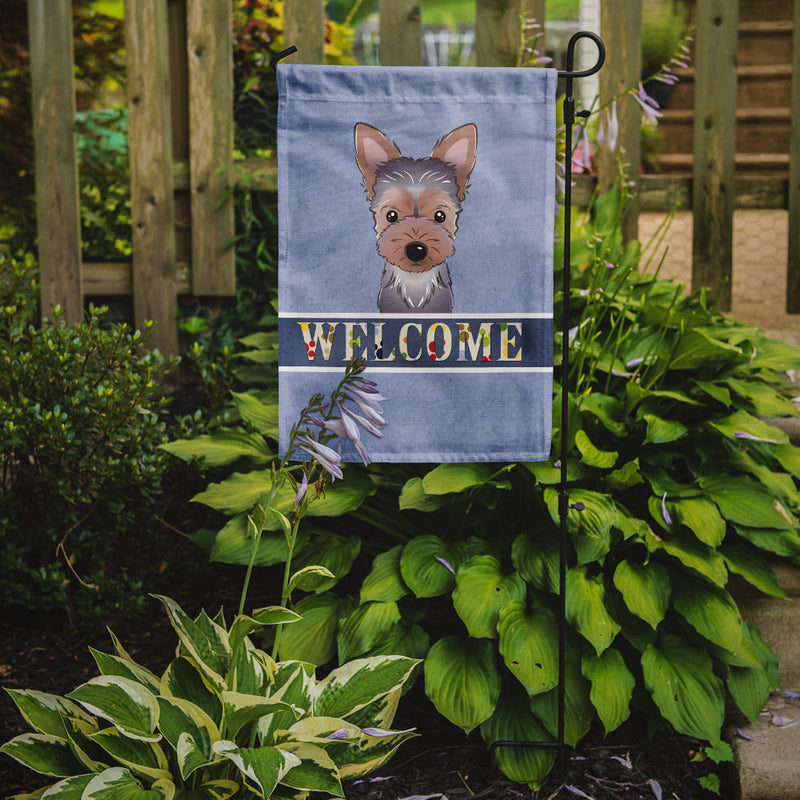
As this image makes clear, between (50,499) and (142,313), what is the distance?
1160 mm

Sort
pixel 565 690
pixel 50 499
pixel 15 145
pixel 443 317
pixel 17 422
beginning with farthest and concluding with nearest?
pixel 15 145 < pixel 50 499 < pixel 17 422 < pixel 565 690 < pixel 443 317

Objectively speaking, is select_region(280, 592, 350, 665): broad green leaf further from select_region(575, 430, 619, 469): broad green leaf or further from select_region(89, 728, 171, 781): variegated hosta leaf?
select_region(575, 430, 619, 469): broad green leaf

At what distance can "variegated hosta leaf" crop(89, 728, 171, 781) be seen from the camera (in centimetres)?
164

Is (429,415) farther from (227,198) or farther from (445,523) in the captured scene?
(227,198)

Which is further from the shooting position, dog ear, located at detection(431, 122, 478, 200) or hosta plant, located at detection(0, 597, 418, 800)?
dog ear, located at detection(431, 122, 478, 200)

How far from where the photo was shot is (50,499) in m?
2.50

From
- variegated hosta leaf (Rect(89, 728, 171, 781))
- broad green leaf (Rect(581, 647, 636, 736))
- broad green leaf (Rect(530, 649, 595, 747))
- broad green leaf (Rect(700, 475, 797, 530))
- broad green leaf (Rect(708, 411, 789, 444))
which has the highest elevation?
broad green leaf (Rect(708, 411, 789, 444))

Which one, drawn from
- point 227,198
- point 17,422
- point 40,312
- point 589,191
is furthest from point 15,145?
point 589,191

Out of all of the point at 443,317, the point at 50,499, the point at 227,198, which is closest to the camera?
the point at 443,317

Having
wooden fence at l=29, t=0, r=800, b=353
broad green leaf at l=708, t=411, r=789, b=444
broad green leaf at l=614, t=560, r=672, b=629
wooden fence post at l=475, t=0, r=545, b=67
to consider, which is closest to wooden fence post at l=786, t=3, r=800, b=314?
wooden fence at l=29, t=0, r=800, b=353

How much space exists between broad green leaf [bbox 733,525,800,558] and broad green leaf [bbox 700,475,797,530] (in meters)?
0.03

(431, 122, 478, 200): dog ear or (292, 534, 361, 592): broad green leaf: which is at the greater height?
(431, 122, 478, 200): dog ear

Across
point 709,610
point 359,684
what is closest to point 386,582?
point 359,684

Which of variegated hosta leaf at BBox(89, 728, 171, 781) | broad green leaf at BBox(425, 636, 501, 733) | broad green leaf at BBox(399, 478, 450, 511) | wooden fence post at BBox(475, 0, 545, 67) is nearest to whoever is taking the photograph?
variegated hosta leaf at BBox(89, 728, 171, 781)
